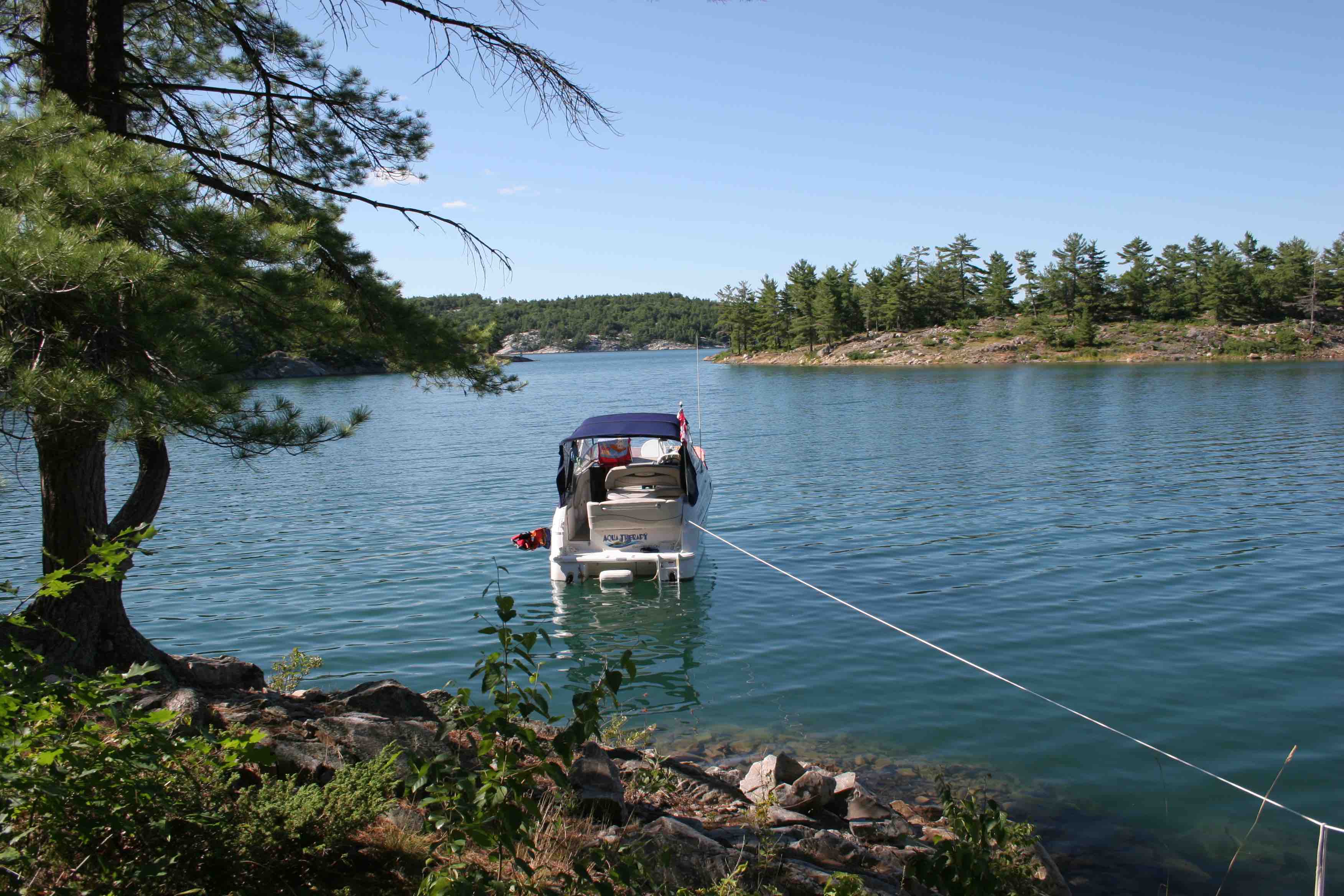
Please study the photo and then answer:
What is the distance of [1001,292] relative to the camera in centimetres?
11088

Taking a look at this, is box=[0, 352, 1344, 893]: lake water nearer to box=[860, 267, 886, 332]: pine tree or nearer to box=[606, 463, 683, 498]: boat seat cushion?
box=[606, 463, 683, 498]: boat seat cushion

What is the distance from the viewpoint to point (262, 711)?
588cm

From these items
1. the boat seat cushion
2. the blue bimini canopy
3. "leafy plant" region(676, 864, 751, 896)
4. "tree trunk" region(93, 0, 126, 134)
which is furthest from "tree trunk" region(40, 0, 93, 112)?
Answer: the boat seat cushion

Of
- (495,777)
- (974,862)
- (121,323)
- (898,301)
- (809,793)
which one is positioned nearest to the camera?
(495,777)

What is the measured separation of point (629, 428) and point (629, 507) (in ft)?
7.48

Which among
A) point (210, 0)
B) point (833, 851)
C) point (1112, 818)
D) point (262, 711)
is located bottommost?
point (1112, 818)

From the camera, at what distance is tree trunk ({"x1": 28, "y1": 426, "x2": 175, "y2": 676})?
5.88m

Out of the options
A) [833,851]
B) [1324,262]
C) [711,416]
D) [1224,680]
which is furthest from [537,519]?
[1324,262]

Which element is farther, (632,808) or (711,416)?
(711,416)

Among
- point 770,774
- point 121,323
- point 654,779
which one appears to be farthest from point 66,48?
point 770,774

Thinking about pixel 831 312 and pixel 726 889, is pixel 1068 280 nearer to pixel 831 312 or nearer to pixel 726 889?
pixel 831 312

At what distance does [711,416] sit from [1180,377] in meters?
34.8

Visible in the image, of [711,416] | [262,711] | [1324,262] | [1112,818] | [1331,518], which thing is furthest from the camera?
[1324,262]

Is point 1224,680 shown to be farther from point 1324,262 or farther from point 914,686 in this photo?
point 1324,262
